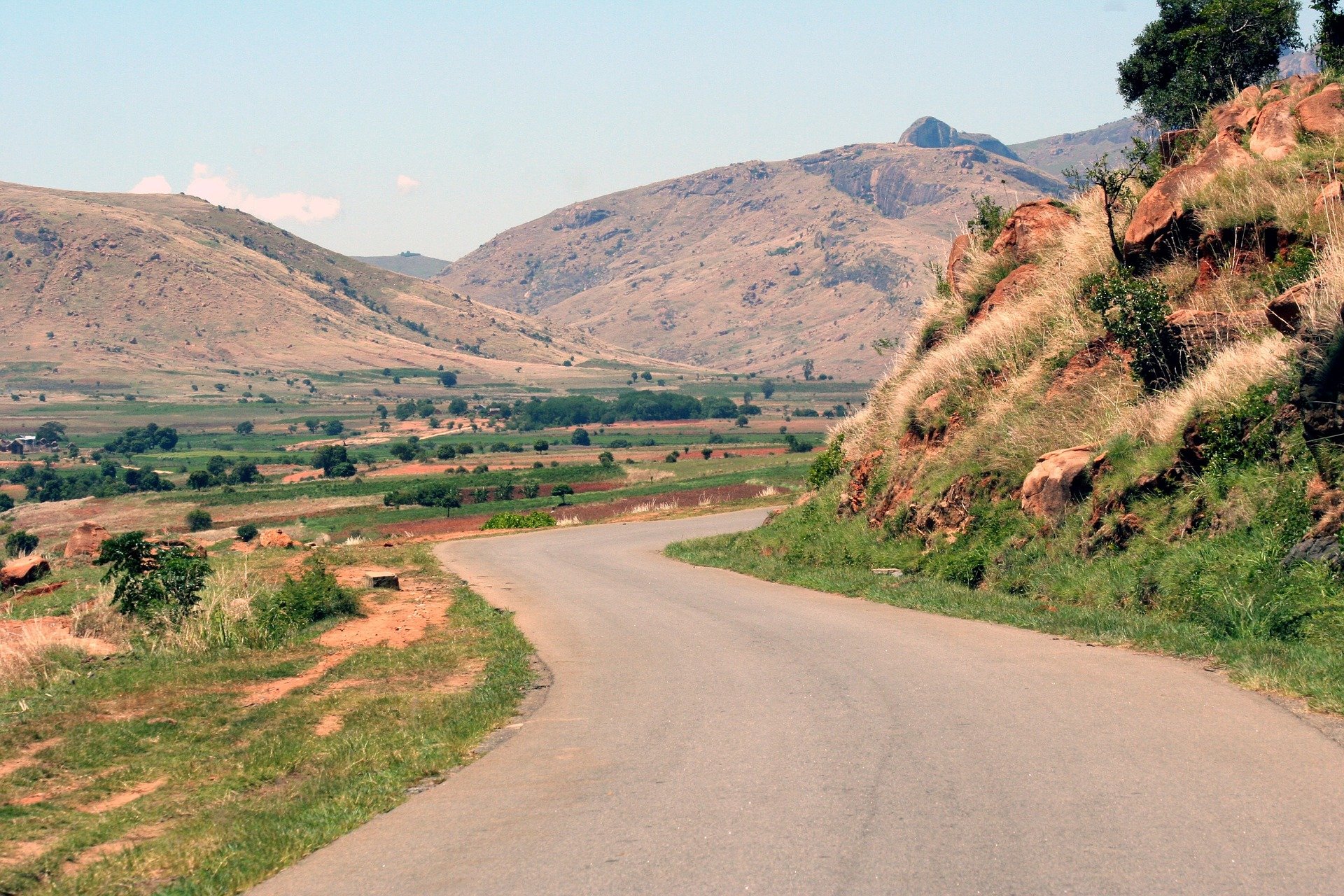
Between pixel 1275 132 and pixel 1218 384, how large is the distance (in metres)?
7.29

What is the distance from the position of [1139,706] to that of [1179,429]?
7.53 m

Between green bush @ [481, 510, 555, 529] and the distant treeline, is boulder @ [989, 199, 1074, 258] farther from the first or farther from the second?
A: the distant treeline

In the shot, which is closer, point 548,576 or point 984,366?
point 984,366

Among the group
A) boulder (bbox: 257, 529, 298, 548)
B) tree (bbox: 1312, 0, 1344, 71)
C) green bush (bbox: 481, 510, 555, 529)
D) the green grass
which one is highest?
tree (bbox: 1312, 0, 1344, 71)

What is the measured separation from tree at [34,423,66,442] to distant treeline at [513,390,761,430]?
63.2m

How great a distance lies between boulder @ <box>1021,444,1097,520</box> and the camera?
55.2 feet

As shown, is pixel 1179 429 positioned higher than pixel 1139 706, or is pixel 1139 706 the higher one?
pixel 1179 429

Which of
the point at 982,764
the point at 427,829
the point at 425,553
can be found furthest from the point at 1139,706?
the point at 425,553

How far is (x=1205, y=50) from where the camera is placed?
97.7 feet

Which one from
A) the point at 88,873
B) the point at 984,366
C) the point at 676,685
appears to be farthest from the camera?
the point at 984,366

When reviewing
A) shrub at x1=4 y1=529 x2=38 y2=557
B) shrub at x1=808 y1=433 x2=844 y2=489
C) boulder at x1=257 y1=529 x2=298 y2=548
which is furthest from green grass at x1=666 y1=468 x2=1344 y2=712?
shrub at x1=4 y1=529 x2=38 y2=557

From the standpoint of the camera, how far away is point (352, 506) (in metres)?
73.3

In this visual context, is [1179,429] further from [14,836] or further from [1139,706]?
[14,836]

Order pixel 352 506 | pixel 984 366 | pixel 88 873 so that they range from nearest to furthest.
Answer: pixel 88 873 → pixel 984 366 → pixel 352 506
